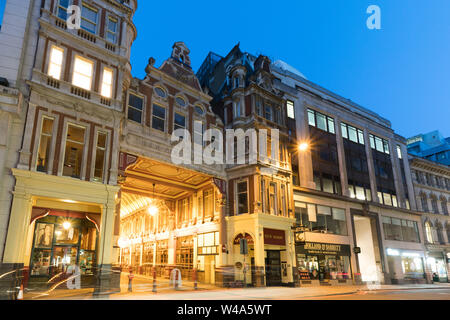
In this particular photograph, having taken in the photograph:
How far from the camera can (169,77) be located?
1089 inches

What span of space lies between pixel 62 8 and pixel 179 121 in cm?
1162

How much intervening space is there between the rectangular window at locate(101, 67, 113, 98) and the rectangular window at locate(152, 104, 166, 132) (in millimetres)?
5146

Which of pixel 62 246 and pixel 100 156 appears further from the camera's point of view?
pixel 100 156

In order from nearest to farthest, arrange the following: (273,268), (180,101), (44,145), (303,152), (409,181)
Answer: (44,145) → (180,101) → (273,268) → (303,152) → (409,181)

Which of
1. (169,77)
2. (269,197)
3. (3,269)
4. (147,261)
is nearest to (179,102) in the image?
(169,77)

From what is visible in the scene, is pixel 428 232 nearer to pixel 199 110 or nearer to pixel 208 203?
pixel 208 203

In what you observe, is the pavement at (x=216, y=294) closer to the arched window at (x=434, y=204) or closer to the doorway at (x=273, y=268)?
the doorway at (x=273, y=268)

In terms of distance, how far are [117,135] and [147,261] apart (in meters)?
24.1

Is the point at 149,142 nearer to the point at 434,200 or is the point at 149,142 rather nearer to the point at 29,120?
the point at 29,120

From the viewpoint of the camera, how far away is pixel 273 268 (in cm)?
2881

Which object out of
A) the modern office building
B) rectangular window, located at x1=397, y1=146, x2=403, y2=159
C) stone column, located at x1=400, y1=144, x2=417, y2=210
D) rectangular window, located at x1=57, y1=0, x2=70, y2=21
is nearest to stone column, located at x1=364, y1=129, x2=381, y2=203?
the modern office building

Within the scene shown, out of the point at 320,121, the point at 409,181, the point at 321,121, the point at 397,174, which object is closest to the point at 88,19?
the point at 320,121

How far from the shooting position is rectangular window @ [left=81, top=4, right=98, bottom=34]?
21.2 metres
